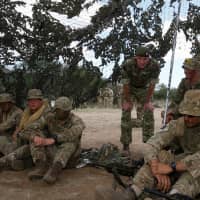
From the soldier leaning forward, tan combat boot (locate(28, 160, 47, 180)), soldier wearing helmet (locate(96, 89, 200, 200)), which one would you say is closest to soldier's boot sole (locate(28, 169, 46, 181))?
tan combat boot (locate(28, 160, 47, 180))

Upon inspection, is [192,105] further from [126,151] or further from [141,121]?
[141,121]

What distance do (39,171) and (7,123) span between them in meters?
1.42

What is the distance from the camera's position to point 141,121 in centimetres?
805

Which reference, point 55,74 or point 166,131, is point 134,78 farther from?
point 166,131

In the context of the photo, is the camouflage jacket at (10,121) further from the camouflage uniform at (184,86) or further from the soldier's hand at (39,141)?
the camouflage uniform at (184,86)

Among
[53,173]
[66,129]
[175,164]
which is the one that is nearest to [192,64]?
[66,129]

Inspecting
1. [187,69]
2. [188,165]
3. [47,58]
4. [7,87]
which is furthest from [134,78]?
[188,165]

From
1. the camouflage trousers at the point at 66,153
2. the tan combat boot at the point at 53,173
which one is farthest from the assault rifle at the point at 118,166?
the tan combat boot at the point at 53,173

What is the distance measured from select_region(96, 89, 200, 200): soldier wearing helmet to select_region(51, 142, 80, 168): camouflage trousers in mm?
1429

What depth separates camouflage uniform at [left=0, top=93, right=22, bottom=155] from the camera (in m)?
7.15

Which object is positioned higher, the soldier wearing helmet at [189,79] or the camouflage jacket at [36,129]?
the soldier wearing helmet at [189,79]

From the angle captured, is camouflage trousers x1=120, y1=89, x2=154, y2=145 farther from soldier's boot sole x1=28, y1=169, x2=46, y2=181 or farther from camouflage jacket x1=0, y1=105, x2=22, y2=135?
soldier's boot sole x1=28, y1=169, x2=46, y2=181

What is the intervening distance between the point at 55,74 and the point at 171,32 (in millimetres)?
2163

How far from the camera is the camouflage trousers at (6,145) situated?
23.1 ft
